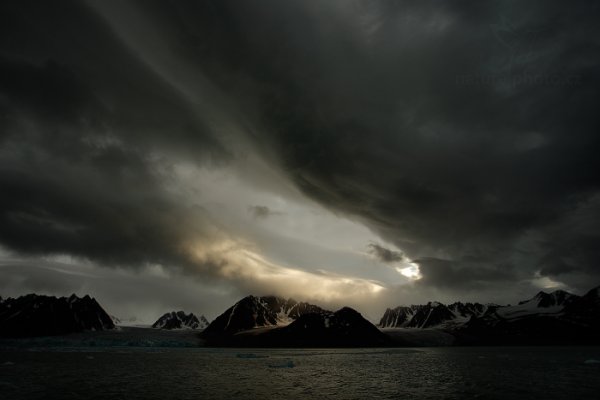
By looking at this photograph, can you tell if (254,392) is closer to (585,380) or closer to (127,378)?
(127,378)

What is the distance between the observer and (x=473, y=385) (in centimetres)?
6122

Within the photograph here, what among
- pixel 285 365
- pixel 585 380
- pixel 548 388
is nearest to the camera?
pixel 548 388

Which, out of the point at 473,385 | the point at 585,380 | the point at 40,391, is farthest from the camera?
the point at 585,380

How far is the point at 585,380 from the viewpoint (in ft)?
218

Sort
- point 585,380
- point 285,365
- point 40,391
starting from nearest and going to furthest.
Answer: point 40,391 < point 585,380 < point 285,365

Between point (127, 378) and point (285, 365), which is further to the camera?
point (285, 365)

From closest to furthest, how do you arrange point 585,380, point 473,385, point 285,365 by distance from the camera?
point 473,385, point 585,380, point 285,365

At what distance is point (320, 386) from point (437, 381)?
22.9 meters

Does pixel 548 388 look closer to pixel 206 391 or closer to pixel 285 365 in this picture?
pixel 206 391

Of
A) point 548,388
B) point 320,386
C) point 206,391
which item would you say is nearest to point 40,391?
point 206,391

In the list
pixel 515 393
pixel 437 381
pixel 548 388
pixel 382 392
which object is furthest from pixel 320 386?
pixel 548 388

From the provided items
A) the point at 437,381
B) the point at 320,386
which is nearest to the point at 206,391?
the point at 320,386

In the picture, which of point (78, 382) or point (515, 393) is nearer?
point (515, 393)

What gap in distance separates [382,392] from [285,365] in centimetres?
5553
